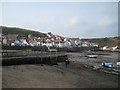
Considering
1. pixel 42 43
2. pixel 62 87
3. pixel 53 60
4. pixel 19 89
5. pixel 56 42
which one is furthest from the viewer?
pixel 56 42

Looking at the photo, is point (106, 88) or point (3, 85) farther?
point (106, 88)

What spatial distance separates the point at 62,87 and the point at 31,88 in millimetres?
2615

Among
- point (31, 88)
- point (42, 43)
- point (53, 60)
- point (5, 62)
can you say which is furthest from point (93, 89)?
point (42, 43)

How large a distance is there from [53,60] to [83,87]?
801 inches

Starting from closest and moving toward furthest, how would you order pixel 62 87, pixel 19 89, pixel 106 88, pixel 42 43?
pixel 19 89 → pixel 62 87 → pixel 106 88 → pixel 42 43

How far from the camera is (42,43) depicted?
96750 mm

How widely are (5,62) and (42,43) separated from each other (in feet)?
220

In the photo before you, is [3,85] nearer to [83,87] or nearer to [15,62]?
[83,87]

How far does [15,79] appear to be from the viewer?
64.6 feet

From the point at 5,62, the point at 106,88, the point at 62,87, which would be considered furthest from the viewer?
the point at 5,62

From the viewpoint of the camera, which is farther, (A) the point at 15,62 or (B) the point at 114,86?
(A) the point at 15,62

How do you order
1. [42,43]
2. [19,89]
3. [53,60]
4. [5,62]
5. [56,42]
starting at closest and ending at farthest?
[19,89], [5,62], [53,60], [42,43], [56,42]

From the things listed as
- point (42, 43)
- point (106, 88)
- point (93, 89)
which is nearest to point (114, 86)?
point (106, 88)

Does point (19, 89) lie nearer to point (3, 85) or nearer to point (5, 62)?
point (3, 85)
